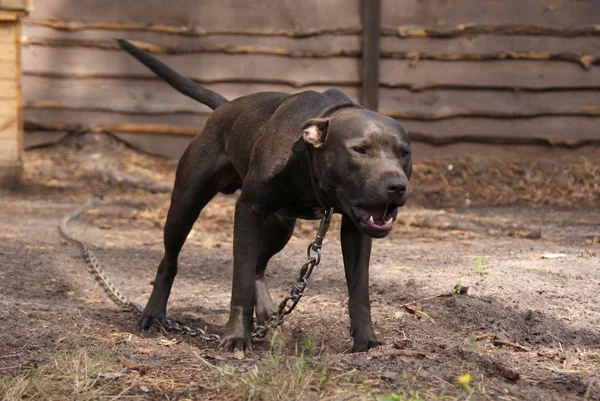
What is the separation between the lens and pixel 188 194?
5.44 m

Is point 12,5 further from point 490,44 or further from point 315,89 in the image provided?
point 490,44

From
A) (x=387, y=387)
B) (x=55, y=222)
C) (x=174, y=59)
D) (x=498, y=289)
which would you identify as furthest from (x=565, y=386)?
(x=174, y=59)

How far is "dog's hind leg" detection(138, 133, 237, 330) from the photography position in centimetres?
539

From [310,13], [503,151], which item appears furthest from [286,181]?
[503,151]

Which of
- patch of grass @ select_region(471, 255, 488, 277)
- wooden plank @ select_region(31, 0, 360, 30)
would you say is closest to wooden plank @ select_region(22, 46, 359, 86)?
wooden plank @ select_region(31, 0, 360, 30)

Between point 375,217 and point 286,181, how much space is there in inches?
25.3

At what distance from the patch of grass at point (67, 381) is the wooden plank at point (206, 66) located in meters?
8.66

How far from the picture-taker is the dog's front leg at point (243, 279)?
472 cm

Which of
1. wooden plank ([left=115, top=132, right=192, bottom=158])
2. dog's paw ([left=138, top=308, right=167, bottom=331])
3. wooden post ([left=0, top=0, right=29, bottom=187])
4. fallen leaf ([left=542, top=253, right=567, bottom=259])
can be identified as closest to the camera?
dog's paw ([left=138, top=308, right=167, bottom=331])

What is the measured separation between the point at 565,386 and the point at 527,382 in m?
0.14

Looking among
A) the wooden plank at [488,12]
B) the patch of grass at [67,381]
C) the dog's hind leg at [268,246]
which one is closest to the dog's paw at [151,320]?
the dog's hind leg at [268,246]

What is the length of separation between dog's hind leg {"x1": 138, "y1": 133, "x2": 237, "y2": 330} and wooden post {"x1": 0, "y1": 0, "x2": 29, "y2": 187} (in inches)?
231

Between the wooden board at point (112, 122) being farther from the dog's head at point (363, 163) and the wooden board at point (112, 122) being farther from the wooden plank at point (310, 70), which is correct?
the dog's head at point (363, 163)

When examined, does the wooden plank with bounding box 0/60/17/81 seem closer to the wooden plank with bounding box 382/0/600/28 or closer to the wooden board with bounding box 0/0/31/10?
the wooden board with bounding box 0/0/31/10
